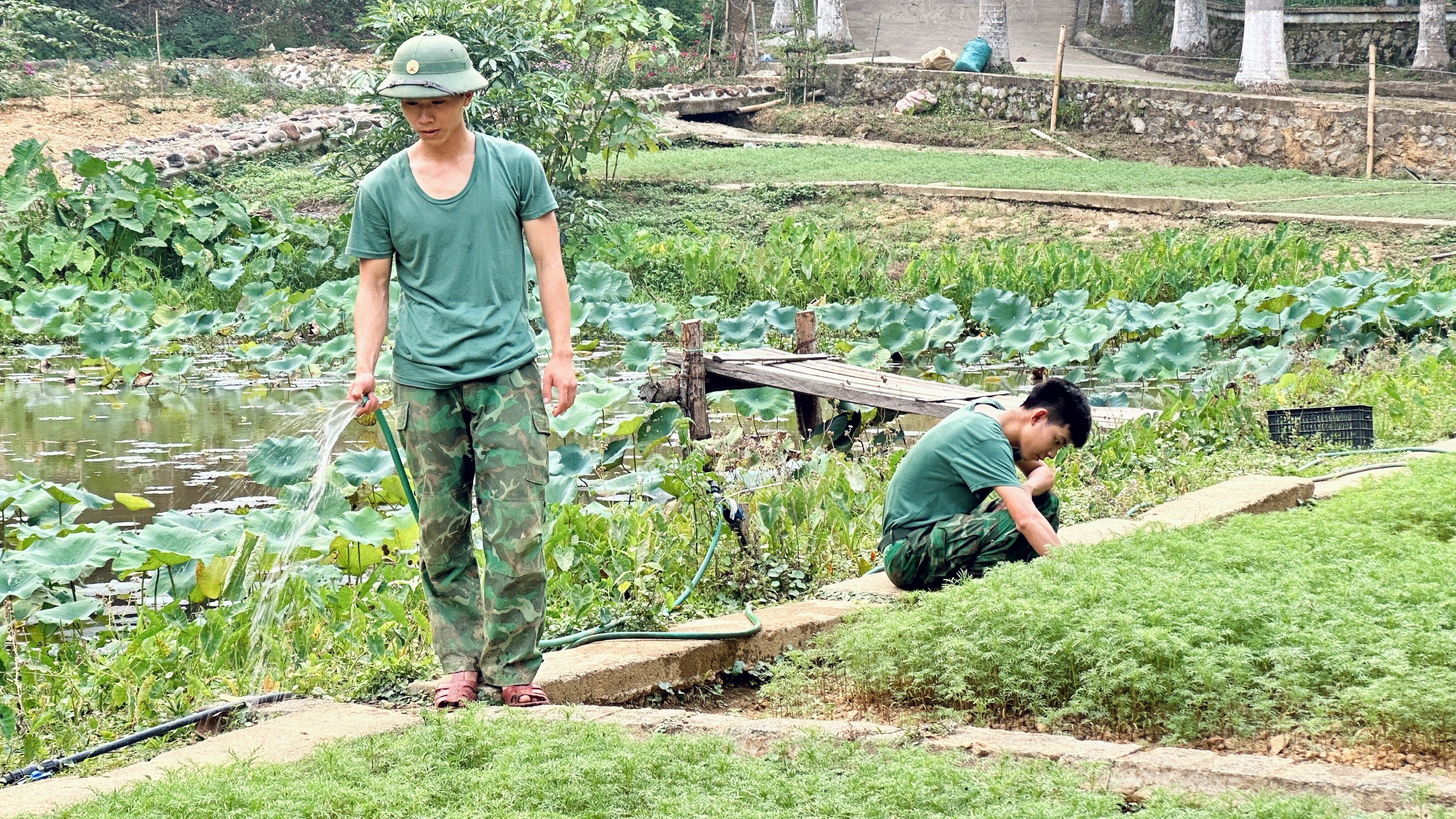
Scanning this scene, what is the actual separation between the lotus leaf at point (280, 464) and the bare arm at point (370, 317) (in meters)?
2.60

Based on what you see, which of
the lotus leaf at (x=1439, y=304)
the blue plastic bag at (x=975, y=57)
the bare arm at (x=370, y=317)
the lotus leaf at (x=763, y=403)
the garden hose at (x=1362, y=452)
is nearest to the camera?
the bare arm at (x=370, y=317)

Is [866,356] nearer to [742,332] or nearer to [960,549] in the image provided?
[742,332]

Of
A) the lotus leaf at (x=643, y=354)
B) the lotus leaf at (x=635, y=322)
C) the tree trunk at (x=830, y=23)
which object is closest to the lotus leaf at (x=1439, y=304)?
the lotus leaf at (x=643, y=354)

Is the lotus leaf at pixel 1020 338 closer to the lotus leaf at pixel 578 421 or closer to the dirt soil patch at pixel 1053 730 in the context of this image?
the lotus leaf at pixel 578 421

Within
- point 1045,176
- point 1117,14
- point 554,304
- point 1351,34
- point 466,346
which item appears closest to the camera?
point 466,346

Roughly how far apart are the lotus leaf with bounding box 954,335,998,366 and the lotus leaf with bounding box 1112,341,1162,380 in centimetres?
96

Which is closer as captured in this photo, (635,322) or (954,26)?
(635,322)

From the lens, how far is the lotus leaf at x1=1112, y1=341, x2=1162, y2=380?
9.30 metres

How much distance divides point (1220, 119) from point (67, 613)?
1753cm

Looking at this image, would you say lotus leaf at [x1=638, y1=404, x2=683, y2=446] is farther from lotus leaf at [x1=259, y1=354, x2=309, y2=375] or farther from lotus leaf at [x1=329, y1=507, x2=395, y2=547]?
lotus leaf at [x1=259, y1=354, x2=309, y2=375]

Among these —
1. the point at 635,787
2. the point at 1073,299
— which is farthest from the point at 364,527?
the point at 1073,299

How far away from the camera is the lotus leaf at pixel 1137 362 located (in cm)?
930

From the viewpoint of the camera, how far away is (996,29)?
24.3m

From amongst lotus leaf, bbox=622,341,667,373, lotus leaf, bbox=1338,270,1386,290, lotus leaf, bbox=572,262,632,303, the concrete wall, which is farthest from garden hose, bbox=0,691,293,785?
the concrete wall
